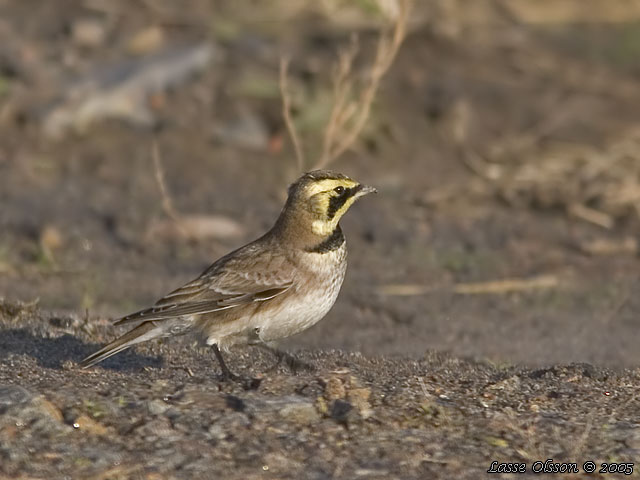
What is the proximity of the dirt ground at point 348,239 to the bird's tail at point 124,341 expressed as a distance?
7cm

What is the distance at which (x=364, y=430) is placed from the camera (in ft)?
15.4

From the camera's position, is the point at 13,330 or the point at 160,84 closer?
the point at 13,330

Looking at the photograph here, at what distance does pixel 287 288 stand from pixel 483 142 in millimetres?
6684

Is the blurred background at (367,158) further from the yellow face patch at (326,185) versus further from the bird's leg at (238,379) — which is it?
the bird's leg at (238,379)

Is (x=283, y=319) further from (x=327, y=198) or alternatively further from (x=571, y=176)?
(x=571, y=176)

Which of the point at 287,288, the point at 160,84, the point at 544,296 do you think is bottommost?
the point at 544,296

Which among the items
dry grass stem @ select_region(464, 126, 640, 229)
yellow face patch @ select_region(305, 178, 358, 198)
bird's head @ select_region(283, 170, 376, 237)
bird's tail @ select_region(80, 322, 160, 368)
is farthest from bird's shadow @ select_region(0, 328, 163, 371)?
dry grass stem @ select_region(464, 126, 640, 229)

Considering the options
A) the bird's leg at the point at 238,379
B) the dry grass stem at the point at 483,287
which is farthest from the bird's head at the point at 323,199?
the dry grass stem at the point at 483,287

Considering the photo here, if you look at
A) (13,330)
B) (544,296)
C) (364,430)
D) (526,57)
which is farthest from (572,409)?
(526,57)

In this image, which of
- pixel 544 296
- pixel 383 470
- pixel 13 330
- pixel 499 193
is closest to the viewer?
pixel 383 470

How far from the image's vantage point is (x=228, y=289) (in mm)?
5797

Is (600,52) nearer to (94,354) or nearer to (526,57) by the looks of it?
(526,57)

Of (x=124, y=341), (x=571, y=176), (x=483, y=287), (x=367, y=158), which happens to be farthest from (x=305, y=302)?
(x=571, y=176)

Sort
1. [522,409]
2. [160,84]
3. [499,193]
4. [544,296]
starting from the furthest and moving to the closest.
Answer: [160,84], [499,193], [544,296], [522,409]
